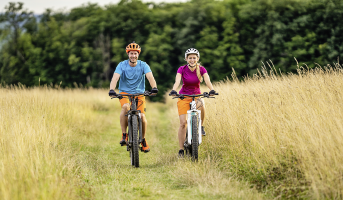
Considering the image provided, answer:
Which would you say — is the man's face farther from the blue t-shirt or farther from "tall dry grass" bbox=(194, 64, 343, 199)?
"tall dry grass" bbox=(194, 64, 343, 199)

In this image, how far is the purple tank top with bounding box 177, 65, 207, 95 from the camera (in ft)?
19.5

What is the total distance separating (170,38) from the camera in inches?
1481

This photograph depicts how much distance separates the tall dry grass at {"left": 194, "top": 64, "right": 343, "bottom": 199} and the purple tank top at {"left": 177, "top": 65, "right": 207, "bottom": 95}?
33.0 inches

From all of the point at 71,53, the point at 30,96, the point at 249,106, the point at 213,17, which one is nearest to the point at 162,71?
the point at 213,17

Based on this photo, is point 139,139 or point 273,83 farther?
point 273,83

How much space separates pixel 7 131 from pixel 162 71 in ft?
103

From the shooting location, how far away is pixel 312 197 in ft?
12.0

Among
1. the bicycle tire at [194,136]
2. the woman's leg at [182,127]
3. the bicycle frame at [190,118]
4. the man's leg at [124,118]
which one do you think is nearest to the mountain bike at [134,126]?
the man's leg at [124,118]

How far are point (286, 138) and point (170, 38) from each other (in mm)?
33991

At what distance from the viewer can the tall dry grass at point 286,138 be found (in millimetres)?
3801

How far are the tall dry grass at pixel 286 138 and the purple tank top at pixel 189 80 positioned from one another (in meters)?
0.84

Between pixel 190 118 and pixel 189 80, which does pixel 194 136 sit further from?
pixel 189 80

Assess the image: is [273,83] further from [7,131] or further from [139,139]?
[7,131]


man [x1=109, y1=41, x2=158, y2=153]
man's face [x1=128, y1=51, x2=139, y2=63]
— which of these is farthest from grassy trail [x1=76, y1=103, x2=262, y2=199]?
man's face [x1=128, y1=51, x2=139, y2=63]
